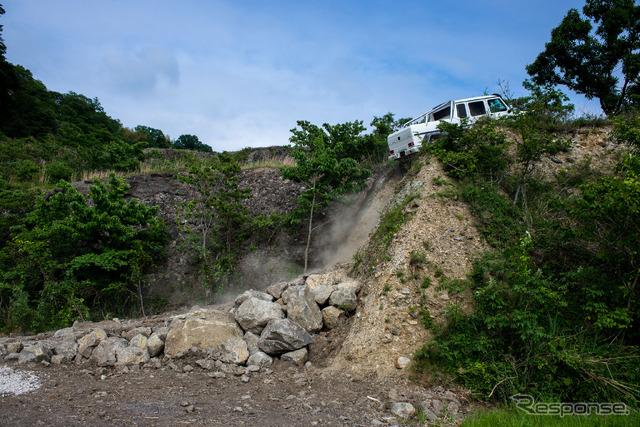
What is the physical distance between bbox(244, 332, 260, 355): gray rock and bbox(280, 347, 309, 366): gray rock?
0.57m

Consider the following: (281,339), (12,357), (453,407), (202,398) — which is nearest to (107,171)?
(12,357)

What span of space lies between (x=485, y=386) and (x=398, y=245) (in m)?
3.51

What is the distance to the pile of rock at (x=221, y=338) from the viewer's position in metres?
6.85

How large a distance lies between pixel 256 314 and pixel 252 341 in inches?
23.2

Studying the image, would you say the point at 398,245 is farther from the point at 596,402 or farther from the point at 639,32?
the point at 639,32

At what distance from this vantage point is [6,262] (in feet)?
39.0

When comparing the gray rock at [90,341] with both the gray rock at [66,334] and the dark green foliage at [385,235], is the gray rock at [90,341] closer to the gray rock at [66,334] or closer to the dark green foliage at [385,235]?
the gray rock at [66,334]

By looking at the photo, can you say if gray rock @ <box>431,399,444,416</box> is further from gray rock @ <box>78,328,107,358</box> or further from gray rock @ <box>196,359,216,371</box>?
gray rock @ <box>78,328,107,358</box>

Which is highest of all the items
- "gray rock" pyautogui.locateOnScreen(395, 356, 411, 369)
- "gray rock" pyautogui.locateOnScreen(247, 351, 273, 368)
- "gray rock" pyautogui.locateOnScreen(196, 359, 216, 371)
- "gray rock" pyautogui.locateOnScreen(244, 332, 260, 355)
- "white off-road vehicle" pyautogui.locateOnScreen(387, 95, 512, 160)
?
"white off-road vehicle" pyautogui.locateOnScreen(387, 95, 512, 160)

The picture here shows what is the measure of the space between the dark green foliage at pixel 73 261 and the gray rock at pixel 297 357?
6.43 m

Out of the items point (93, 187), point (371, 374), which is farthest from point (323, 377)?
point (93, 187)

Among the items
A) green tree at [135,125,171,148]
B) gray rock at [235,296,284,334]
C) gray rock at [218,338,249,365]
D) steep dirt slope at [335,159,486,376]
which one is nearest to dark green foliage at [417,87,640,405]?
steep dirt slope at [335,159,486,376]

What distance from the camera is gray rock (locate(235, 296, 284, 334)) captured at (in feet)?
25.0

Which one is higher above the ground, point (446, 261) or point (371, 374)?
point (446, 261)
